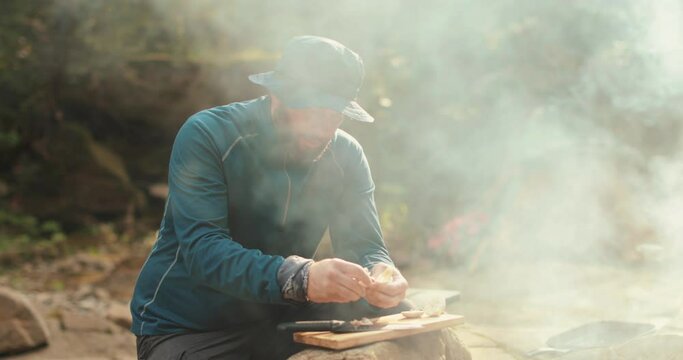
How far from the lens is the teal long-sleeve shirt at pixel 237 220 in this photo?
2.58 metres

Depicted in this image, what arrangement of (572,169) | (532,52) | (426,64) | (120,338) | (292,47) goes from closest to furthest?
(292,47) < (120,338) < (572,169) < (532,52) < (426,64)

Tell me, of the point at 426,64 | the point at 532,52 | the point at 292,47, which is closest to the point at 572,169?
the point at 532,52

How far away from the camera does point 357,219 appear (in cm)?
317

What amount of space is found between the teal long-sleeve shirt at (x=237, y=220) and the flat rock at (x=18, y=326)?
4006mm

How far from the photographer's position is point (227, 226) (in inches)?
110

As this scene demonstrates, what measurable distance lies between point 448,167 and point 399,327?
22.8 ft

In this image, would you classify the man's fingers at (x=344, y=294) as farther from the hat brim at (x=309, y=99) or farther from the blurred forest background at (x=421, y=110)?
the blurred forest background at (x=421, y=110)

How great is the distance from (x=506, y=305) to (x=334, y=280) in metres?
3.65

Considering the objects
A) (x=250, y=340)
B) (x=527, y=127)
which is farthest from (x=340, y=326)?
(x=527, y=127)

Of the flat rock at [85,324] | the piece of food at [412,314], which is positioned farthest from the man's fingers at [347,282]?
the flat rock at [85,324]

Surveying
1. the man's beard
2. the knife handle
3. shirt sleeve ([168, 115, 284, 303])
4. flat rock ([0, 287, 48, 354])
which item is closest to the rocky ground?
flat rock ([0, 287, 48, 354])

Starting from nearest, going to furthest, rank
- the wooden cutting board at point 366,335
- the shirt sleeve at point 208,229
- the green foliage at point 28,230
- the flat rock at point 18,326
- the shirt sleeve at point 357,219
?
the wooden cutting board at point 366,335
the shirt sleeve at point 208,229
the shirt sleeve at point 357,219
the flat rock at point 18,326
the green foliage at point 28,230

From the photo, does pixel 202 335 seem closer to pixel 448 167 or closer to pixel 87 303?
pixel 87 303

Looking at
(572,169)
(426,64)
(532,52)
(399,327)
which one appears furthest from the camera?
(426,64)
